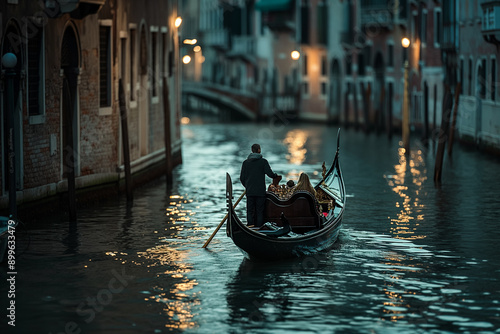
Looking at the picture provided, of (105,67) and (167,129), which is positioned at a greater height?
(105,67)

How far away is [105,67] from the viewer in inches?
804

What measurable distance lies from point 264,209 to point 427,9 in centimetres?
2673

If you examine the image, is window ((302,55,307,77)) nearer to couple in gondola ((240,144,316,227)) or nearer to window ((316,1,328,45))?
window ((316,1,328,45))

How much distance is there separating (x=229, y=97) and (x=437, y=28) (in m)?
19.3

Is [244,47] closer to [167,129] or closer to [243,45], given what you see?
[243,45]

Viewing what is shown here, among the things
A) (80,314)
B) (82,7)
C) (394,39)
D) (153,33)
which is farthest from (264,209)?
(394,39)

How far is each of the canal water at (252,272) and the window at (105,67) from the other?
5.50 ft

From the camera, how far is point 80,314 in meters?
10.8

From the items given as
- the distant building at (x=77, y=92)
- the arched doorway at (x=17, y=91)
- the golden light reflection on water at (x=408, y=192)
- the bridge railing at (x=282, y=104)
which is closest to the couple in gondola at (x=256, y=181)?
the golden light reflection on water at (x=408, y=192)

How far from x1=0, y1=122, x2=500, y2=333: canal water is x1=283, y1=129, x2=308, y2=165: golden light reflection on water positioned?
8.20m

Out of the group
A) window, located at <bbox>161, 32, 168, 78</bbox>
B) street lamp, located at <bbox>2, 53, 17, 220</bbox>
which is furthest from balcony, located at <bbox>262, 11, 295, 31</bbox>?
street lamp, located at <bbox>2, 53, 17, 220</bbox>

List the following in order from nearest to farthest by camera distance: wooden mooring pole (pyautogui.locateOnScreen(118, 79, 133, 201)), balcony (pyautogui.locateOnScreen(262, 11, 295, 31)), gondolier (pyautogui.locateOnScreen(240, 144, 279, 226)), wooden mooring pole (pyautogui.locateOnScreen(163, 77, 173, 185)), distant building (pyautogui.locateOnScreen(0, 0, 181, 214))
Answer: gondolier (pyautogui.locateOnScreen(240, 144, 279, 226)) < distant building (pyautogui.locateOnScreen(0, 0, 181, 214)) < wooden mooring pole (pyautogui.locateOnScreen(118, 79, 133, 201)) < wooden mooring pole (pyautogui.locateOnScreen(163, 77, 173, 185)) < balcony (pyautogui.locateOnScreen(262, 11, 295, 31))

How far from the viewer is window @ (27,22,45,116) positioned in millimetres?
16969

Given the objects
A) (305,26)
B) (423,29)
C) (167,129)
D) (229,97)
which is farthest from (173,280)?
(229,97)
